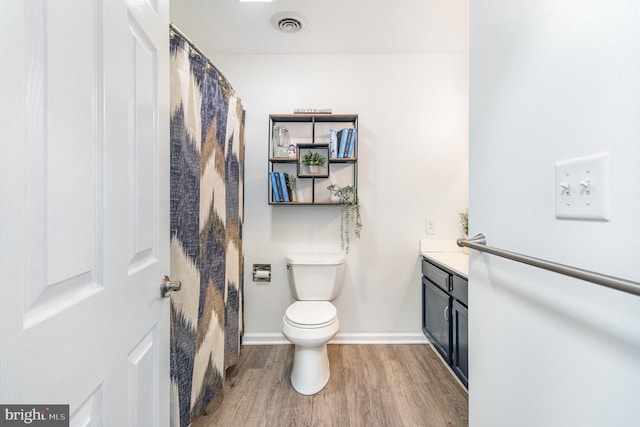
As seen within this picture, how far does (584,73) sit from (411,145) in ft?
5.95

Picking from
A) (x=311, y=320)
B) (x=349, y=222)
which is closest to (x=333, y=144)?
(x=349, y=222)

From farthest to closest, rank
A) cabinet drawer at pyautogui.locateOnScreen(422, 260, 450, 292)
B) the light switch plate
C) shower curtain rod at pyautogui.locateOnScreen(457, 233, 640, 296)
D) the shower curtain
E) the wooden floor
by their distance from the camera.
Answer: cabinet drawer at pyautogui.locateOnScreen(422, 260, 450, 292), the wooden floor, the shower curtain, the light switch plate, shower curtain rod at pyautogui.locateOnScreen(457, 233, 640, 296)

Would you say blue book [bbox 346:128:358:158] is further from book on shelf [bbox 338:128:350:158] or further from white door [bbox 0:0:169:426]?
white door [bbox 0:0:169:426]

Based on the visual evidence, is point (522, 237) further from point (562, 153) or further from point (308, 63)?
point (308, 63)

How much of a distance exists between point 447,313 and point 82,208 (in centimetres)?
186

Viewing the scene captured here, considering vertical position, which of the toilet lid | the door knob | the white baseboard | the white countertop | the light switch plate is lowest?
the white baseboard

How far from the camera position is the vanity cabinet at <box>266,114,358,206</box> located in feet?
7.12

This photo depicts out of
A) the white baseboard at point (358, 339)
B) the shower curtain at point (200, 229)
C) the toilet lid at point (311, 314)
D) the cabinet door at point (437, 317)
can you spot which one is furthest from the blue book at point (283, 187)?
the cabinet door at point (437, 317)

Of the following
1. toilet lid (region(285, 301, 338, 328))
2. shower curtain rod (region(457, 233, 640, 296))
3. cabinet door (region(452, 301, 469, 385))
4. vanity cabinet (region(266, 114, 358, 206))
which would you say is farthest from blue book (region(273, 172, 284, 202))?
shower curtain rod (region(457, 233, 640, 296))

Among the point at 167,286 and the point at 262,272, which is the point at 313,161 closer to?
the point at 262,272

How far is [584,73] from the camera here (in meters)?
0.54

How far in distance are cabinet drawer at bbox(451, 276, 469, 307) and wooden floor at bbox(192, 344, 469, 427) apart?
61cm

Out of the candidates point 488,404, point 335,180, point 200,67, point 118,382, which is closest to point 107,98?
point 118,382

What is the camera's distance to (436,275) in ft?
6.43
